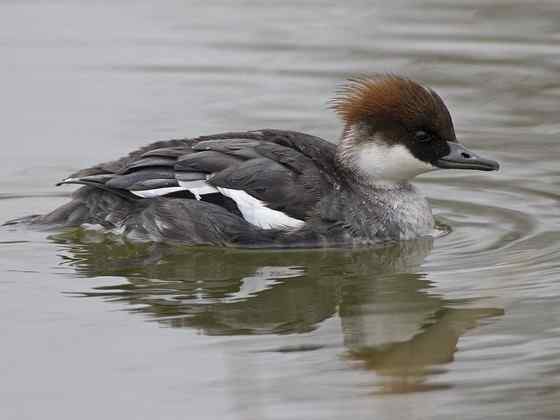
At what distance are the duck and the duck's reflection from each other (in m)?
0.13

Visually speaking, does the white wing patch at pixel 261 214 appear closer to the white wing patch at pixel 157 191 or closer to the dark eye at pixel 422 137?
the white wing patch at pixel 157 191

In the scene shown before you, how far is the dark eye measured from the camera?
9594 millimetres

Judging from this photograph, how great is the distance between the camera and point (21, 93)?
1263 centimetres

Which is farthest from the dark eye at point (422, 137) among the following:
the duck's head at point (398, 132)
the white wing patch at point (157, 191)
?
the white wing patch at point (157, 191)

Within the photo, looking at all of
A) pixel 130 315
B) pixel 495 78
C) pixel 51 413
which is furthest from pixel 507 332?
pixel 495 78

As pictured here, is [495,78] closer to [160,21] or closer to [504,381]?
[160,21]

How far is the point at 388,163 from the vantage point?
978 cm

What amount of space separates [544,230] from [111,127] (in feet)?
13.1

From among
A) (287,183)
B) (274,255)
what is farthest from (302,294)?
(287,183)

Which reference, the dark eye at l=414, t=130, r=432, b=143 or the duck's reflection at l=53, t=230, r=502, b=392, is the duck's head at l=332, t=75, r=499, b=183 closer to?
the dark eye at l=414, t=130, r=432, b=143

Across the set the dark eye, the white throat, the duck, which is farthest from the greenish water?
the dark eye

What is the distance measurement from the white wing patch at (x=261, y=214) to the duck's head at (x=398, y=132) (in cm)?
77

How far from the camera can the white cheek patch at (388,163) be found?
970cm

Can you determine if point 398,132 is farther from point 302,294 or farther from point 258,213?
point 302,294
